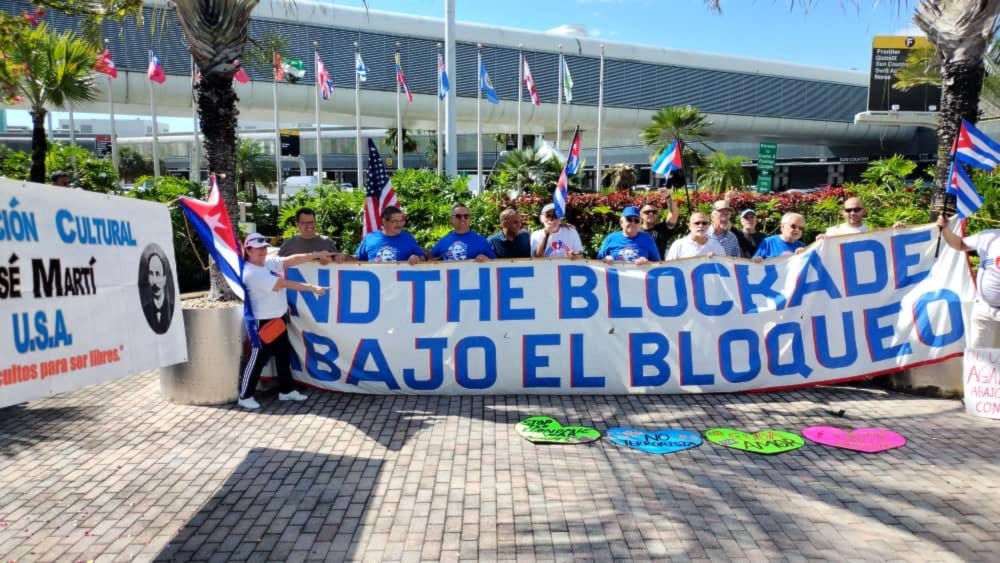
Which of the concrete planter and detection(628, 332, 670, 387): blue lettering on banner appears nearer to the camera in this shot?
the concrete planter

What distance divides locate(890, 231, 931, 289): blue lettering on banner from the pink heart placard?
1.69 metres

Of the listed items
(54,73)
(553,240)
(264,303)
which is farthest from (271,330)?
(54,73)

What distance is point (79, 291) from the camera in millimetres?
4090

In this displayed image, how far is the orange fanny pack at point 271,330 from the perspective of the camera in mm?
6148

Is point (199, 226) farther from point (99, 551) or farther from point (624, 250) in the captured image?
point (624, 250)

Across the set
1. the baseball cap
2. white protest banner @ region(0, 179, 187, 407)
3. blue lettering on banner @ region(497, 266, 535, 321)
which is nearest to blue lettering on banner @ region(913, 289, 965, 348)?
blue lettering on banner @ region(497, 266, 535, 321)

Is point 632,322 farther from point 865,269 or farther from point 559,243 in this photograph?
point 865,269

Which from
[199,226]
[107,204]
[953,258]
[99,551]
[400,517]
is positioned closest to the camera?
[99,551]

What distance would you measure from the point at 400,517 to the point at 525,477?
91 centimetres

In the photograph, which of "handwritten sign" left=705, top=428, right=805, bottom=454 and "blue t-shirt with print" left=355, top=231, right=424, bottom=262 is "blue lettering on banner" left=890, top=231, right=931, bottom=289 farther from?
"blue t-shirt with print" left=355, top=231, right=424, bottom=262

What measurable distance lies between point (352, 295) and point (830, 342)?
4393 mm

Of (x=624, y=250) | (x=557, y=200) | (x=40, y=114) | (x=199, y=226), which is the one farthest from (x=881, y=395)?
(x=40, y=114)

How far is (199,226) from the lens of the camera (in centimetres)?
587

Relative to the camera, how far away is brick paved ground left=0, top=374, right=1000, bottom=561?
3.79m
